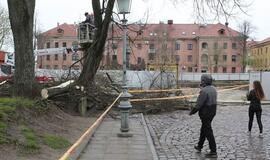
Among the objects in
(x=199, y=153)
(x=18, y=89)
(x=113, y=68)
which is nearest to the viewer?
(x=199, y=153)

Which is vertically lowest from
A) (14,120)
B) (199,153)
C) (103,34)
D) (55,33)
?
(199,153)

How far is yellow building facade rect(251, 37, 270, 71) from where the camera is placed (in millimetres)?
101863

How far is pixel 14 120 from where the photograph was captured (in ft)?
35.8

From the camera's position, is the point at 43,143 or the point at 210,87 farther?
the point at 210,87

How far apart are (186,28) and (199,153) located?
10747 centimetres

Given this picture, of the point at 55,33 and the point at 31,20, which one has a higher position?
the point at 55,33

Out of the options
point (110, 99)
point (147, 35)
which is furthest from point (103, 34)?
point (147, 35)

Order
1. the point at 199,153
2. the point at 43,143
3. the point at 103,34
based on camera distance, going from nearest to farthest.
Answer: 1. the point at 43,143
2. the point at 199,153
3. the point at 103,34

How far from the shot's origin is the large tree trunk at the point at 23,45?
590 inches

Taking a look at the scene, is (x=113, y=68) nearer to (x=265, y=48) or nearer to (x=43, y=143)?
(x=43, y=143)

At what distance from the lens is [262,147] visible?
1211cm

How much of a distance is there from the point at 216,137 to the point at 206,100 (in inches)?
124

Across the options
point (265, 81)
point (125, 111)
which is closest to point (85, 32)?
point (125, 111)

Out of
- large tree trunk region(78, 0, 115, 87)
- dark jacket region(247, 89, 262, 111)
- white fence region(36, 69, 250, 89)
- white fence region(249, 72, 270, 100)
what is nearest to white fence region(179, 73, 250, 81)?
white fence region(36, 69, 250, 89)
